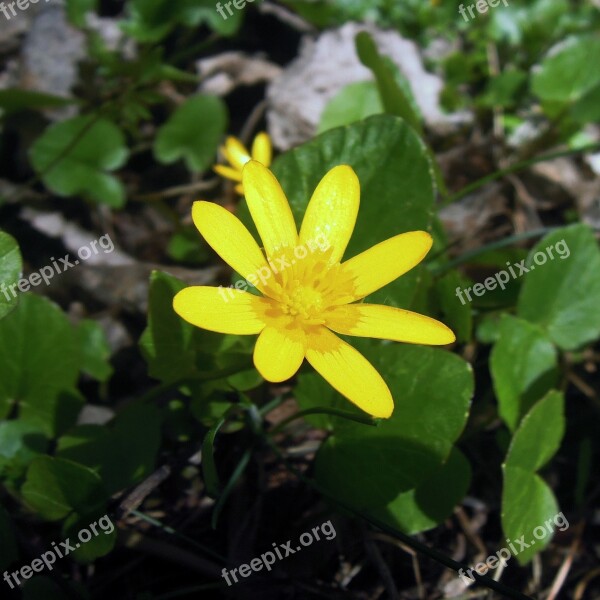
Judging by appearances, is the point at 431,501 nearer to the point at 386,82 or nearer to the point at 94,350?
the point at 94,350

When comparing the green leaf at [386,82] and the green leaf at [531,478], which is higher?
the green leaf at [386,82]

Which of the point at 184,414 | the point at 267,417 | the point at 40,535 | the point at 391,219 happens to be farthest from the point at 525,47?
the point at 40,535

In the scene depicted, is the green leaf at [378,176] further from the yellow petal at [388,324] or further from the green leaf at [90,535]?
the green leaf at [90,535]

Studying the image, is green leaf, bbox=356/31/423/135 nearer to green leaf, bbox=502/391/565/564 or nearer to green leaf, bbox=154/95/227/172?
green leaf, bbox=154/95/227/172

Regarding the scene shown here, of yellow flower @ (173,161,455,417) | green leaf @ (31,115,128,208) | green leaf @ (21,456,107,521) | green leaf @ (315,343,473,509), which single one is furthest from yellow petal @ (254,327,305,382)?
green leaf @ (31,115,128,208)

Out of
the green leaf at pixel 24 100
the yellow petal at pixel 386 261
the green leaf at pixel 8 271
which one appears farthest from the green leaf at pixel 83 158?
the yellow petal at pixel 386 261

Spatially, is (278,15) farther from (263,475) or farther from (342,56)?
(263,475)

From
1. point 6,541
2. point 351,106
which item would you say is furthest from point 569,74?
point 6,541
